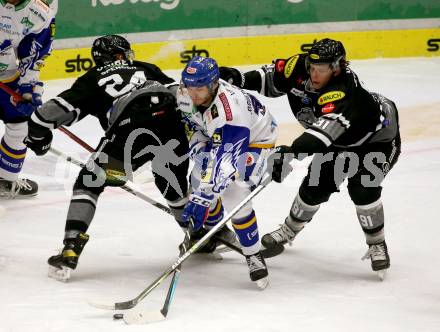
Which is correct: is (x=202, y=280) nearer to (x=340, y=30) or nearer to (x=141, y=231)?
(x=141, y=231)

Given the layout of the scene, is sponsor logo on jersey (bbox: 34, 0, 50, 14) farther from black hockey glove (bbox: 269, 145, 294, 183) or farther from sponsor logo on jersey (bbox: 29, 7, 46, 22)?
black hockey glove (bbox: 269, 145, 294, 183)

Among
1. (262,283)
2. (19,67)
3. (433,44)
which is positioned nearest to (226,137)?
(262,283)

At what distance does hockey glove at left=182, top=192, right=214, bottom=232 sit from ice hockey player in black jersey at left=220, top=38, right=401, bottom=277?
0.35 meters

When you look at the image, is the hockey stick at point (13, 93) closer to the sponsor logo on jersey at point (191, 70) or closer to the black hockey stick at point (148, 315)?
the sponsor logo on jersey at point (191, 70)

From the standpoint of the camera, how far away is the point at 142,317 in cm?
407

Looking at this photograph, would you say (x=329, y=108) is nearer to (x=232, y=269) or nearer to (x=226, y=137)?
(x=226, y=137)

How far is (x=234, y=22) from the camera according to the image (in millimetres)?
8836

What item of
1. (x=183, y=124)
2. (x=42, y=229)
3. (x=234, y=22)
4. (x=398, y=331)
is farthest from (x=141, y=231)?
(x=234, y=22)

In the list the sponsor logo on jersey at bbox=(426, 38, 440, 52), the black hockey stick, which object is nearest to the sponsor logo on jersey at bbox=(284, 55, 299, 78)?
the black hockey stick

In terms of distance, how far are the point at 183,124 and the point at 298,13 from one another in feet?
14.7

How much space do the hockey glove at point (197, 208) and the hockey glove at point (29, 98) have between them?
1865mm

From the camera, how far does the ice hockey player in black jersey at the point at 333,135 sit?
4480 millimetres

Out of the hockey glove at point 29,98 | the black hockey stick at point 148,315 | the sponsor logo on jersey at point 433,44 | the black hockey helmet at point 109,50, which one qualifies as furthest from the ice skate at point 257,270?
the sponsor logo on jersey at point 433,44

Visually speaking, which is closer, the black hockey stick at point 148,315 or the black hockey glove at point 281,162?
the black hockey stick at point 148,315
